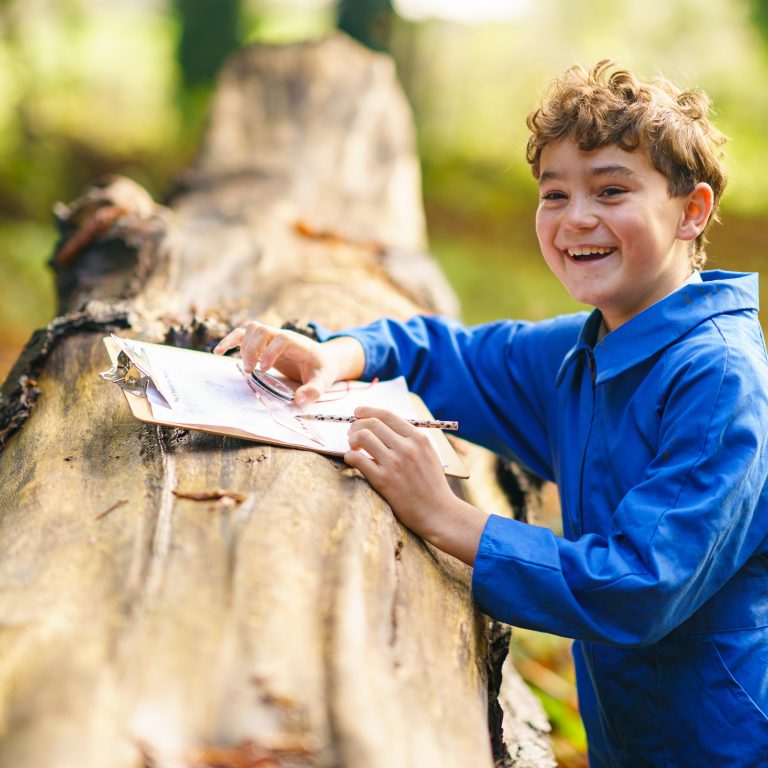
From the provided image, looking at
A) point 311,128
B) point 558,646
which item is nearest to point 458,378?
point 558,646

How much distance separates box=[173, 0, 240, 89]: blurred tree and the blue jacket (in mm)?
6749

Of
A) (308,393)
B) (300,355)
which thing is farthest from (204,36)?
(308,393)

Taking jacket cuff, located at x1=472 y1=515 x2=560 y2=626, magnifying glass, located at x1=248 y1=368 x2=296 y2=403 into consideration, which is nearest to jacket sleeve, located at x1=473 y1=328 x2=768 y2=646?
jacket cuff, located at x1=472 y1=515 x2=560 y2=626

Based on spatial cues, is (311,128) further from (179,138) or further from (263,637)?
(179,138)

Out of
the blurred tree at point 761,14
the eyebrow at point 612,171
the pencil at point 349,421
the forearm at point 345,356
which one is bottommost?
the pencil at point 349,421

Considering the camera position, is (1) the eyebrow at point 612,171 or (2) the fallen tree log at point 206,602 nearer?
(2) the fallen tree log at point 206,602

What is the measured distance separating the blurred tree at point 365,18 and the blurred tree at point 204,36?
1.12 metres

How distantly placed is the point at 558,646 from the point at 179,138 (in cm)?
596

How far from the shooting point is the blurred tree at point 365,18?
701 cm

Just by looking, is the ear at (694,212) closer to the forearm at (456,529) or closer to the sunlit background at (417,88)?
the forearm at (456,529)

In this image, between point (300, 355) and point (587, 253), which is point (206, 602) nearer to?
point (300, 355)

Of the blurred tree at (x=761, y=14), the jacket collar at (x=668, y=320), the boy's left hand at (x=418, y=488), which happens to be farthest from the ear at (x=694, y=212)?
the blurred tree at (x=761, y=14)

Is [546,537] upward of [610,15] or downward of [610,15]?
downward

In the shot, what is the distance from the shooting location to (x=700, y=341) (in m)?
1.44
